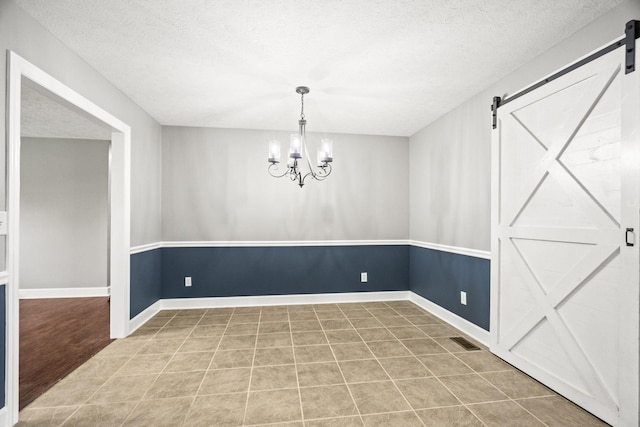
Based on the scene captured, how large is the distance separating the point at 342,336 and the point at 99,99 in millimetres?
3205

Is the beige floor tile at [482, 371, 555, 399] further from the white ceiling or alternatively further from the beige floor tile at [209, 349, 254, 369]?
the white ceiling

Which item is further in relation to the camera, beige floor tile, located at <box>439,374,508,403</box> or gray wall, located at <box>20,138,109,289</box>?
gray wall, located at <box>20,138,109,289</box>

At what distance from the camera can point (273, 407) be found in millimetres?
2023

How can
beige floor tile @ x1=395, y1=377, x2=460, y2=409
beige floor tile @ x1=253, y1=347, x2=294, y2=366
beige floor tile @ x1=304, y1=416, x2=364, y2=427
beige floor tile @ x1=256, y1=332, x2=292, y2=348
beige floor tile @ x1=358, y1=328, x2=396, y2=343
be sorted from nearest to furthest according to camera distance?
beige floor tile @ x1=304, y1=416, x2=364, y2=427
beige floor tile @ x1=395, y1=377, x2=460, y2=409
beige floor tile @ x1=253, y1=347, x2=294, y2=366
beige floor tile @ x1=256, y1=332, x2=292, y2=348
beige floor tile @ x1=358, y1=328, x2=396, y2=343

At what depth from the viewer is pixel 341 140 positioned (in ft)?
15.2

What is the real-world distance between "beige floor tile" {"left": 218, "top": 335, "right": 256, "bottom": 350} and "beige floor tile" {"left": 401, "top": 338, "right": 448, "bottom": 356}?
4.93 ft

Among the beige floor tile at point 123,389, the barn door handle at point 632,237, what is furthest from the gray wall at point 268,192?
the barn door handle at point 632,237

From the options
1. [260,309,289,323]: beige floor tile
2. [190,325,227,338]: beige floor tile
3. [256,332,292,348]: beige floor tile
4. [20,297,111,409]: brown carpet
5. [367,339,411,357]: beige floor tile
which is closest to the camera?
[20,297,111,409]: brown carpet

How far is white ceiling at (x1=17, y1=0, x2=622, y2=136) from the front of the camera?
75.5 inches

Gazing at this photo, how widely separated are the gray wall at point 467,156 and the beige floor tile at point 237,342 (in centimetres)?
246

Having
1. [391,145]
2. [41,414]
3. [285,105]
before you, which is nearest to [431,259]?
[391,145]

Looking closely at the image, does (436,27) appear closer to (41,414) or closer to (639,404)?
(639,404)

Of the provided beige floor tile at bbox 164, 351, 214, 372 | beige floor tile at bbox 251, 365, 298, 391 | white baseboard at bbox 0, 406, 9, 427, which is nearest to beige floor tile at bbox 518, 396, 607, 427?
beige floor tile at bbox 251, 365, 298, 391

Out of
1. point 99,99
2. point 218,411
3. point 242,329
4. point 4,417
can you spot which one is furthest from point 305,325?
point 99,99
